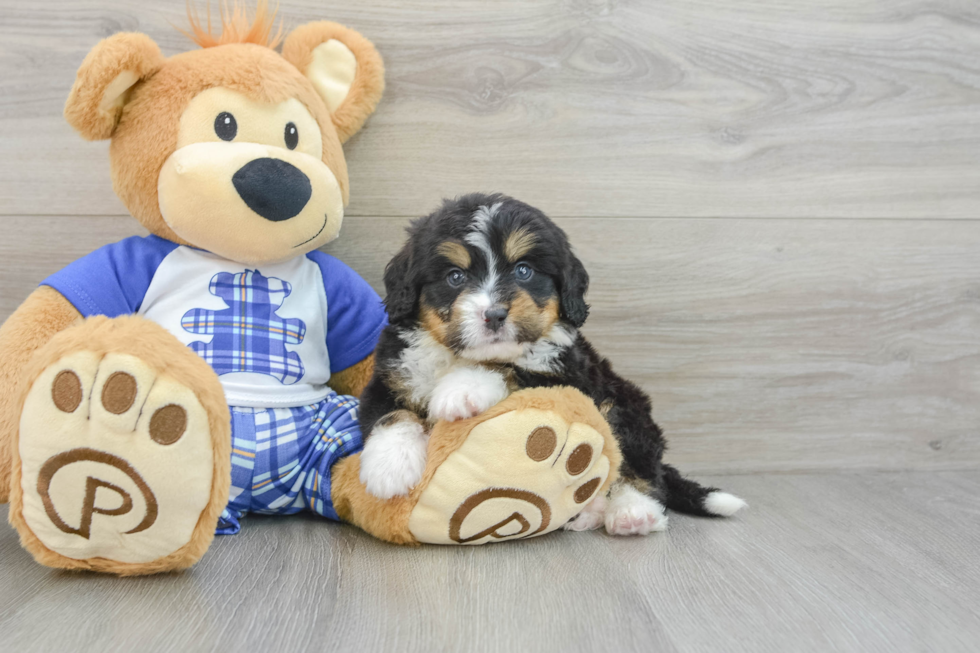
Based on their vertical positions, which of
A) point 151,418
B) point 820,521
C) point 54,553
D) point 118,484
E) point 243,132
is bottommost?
point 820,521

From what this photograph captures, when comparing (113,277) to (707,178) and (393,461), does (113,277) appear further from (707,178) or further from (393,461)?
(707,178)

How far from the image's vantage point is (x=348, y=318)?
195 centimetres

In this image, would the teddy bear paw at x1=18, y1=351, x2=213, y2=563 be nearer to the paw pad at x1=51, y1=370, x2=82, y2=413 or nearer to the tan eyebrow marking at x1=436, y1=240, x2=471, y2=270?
the paw pad at x1=51, y1=370, x2=82, y2=413

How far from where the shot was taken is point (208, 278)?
1.77m

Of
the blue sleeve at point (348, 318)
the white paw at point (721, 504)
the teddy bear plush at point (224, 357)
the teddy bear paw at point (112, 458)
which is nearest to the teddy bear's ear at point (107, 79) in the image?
the teddy bear plush at point (224, 357)

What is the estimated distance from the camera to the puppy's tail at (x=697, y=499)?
189 cm

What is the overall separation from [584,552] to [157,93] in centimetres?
150

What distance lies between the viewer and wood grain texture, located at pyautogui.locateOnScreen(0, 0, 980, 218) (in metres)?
2.04

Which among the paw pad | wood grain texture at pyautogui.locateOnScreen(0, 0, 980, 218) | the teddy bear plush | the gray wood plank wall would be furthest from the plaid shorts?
wood grain texture at pyautogui.locateOnScreen(0, 0, 980, 218)

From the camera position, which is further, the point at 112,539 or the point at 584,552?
the point at 584,552

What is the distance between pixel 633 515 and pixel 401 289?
792mm

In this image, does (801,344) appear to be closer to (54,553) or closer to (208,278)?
(208,278)

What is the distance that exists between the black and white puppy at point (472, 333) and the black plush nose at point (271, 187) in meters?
0.29

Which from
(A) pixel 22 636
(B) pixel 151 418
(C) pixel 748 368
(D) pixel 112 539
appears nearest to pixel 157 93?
(B) pixel 151 418
